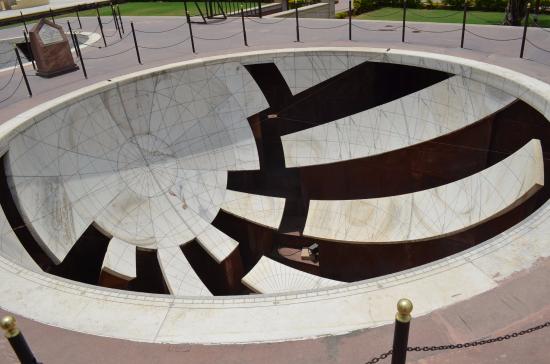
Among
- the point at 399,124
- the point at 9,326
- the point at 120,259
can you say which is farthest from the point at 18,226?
the point at 399,124

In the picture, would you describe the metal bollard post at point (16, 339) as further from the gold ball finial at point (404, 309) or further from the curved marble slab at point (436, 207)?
the curved marble slab at point (436, 207)

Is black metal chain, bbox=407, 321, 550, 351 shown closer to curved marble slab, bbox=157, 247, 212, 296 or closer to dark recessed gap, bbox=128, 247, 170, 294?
curved marble slab, bbox=157, 247, 212, 296

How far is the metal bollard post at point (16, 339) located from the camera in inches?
126

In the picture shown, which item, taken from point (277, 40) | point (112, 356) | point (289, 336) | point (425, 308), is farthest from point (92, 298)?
point (277, 40)

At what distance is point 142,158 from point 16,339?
8.73 meters

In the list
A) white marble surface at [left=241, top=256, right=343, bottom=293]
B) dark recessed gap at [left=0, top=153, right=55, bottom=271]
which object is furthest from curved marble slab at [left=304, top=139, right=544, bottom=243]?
dark recessed gap at [left=0, top=153, right=55, bottom=271]

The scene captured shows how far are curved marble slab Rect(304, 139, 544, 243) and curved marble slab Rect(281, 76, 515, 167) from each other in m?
1.57

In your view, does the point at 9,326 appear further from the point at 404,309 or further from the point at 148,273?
the point at 148,273

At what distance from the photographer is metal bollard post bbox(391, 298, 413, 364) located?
3020 mm

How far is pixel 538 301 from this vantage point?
4.52m

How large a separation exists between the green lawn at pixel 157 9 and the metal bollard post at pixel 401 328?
73.2 feet

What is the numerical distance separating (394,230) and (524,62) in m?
5.25

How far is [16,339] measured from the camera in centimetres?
335

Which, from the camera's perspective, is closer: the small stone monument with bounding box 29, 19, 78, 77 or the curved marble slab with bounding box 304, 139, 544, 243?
the curved marble slab with bounding box 304, 139, 544, 243
